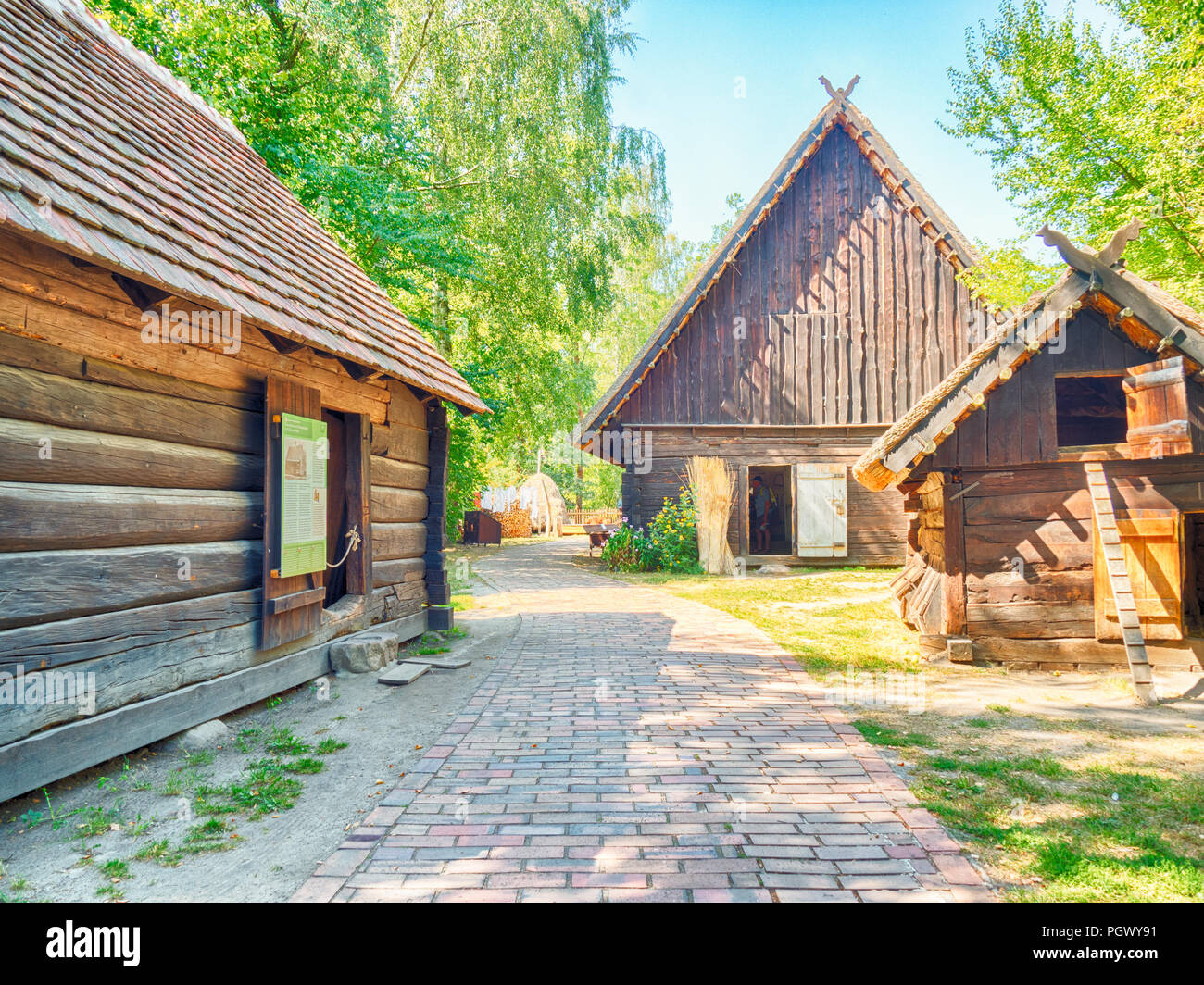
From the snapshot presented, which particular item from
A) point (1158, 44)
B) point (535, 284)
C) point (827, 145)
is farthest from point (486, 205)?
point (1158, 44)

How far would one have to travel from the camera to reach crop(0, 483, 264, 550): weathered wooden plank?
3537 mm

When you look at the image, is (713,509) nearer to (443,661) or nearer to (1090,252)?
(443,661)

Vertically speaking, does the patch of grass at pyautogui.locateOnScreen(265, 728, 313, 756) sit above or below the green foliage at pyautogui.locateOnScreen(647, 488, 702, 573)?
below

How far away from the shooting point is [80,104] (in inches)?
191

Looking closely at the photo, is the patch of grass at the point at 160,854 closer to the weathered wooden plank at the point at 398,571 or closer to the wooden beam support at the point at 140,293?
the wooden beam support at the point at 140,293

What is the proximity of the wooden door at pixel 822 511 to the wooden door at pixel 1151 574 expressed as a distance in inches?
341

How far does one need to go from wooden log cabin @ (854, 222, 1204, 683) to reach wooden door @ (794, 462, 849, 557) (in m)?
8.17

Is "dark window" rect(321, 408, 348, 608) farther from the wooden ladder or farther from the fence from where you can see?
the fence

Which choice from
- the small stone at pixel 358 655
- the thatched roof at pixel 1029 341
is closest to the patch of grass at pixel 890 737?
the thatched roof at pixel 1029 341

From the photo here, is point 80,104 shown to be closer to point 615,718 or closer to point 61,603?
point 61,603

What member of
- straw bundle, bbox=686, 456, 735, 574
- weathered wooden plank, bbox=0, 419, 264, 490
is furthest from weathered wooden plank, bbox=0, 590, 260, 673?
straw bundle, bbox=686, 456, 735, 574

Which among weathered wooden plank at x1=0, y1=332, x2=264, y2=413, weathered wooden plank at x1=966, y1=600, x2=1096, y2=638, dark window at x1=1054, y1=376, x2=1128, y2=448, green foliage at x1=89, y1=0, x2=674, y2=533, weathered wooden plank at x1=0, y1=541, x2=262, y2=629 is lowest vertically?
weathered wooden plank at x1=966, y1=600, x2=1096, y2=638

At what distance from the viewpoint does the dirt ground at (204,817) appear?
288 cm

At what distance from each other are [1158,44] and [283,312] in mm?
15891
